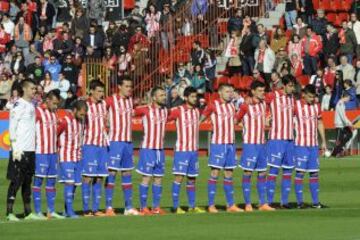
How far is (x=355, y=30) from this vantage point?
4503 cm

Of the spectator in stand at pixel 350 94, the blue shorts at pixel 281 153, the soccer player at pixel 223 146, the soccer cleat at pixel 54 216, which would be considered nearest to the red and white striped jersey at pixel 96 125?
the soccer cleat at pixel 54 216

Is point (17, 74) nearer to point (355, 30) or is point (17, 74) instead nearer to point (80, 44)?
point (80, 44)

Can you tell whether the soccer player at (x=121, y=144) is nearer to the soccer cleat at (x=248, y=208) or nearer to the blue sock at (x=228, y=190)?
the blue sock at (x=228, y=190)

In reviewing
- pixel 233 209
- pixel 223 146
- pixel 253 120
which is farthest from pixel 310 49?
pixel 233 209

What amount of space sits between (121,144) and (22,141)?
2.14 meters

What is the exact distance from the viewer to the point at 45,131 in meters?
26.0

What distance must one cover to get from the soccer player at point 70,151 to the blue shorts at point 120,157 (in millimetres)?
591

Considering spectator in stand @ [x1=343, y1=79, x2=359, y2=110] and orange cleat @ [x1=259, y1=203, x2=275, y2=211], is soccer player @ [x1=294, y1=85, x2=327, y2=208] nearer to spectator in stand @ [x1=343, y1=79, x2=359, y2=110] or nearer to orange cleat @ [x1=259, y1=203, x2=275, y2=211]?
orange cleat @ [x1=259, y1=203, x2=275, y2=211]

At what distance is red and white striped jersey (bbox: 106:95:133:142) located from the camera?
26.5 m

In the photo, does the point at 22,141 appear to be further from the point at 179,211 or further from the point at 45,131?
the point at 179,211

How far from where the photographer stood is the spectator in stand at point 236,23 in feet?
149

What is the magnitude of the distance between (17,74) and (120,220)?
22.5 metres

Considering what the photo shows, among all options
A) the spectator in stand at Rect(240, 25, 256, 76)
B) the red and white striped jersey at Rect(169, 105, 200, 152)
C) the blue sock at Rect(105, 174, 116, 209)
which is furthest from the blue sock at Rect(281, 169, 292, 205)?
the spectator in stand at Rect(240, 25, 256, 76)

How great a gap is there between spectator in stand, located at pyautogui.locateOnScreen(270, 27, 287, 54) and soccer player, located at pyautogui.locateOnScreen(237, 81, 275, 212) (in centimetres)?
1707
